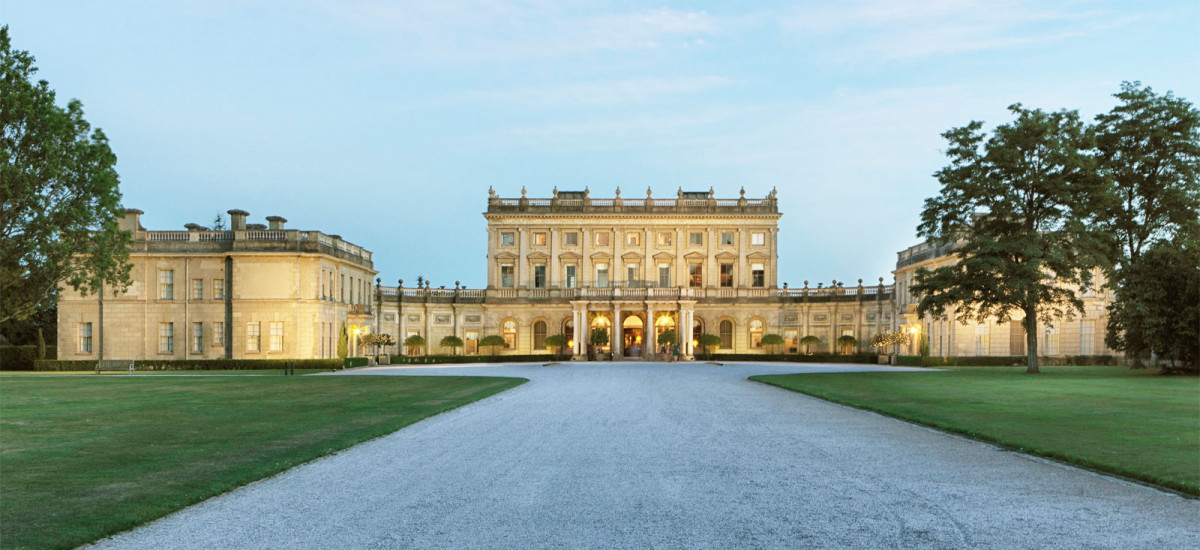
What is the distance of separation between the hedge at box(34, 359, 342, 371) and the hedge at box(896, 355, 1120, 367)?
34964mm

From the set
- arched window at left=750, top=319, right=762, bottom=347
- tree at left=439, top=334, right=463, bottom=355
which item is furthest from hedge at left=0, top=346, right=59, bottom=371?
arched window at left=750, top=319, right=762, bottom=347

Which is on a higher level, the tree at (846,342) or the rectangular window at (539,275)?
the rectangular window at (539,275)

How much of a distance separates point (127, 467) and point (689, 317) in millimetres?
61195

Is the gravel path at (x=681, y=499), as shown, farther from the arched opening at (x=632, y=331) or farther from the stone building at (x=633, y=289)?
the arched opening at (x=632, y=331)

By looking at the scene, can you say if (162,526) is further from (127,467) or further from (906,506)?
(906,506)

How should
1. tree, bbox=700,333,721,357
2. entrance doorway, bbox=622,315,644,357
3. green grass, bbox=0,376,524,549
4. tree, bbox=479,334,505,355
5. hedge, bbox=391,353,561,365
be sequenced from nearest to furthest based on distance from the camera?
1. green grass, bbox=0,376,524,549
2. hedge, bbox=391,353,561,365
3. tree, bbox=479,334,505,355
4. tree, bbox=700,333,721,357
5. entrance doorway, bbox=622,315,644,357

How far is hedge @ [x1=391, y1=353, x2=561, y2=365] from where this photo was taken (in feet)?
205

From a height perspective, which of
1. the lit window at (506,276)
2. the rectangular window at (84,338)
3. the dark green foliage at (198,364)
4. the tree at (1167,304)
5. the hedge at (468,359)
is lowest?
the hedge at (468,359)

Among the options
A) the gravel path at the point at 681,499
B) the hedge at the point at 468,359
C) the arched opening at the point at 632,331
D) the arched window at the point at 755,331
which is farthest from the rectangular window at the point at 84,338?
the arched window at the point at 755,331

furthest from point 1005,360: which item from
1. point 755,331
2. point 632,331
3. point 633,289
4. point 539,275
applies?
point 539,275

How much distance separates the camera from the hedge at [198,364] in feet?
156

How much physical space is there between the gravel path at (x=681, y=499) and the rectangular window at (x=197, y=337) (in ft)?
137

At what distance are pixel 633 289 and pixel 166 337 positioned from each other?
3460 centimetres

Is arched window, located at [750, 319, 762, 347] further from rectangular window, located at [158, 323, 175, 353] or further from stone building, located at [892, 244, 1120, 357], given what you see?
rectangular window, located at [158, 323, 175, 353]
